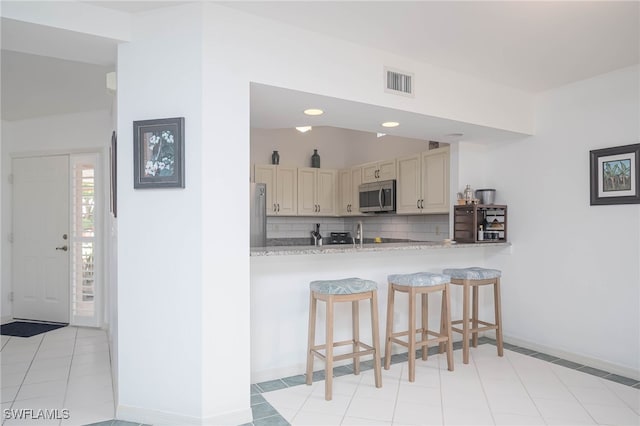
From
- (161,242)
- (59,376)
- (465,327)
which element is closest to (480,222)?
(465,327)

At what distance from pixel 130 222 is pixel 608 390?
3.49 metres

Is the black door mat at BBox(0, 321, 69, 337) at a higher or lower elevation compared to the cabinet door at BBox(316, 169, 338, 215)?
lower

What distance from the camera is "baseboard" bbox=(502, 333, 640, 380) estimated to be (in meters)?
3.31

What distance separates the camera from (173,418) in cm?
243

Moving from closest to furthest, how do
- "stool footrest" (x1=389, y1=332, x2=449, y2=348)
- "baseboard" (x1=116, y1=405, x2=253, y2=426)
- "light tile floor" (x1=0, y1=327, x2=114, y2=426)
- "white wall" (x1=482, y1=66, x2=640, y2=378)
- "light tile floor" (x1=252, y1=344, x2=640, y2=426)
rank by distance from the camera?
"baseboard" (x1=116, y1=405, x2=253, y2=426) → "light tile floor" (x1=252, y1=344, x2=640, y2=426) → "light tile floor" (x1=0, y1=327, x2=114, y2=426) → "stool footrest" (x1=389, y1=332, x2=449, y2=348) → "white wall" (x1=482, y1=66, x2=640, y2=378)

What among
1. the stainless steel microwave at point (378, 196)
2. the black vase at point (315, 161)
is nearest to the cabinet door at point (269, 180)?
the black vase at point (315, 161)

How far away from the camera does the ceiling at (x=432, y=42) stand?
245cm

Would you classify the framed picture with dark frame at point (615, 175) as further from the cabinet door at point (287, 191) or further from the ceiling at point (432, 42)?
the cabinet door at point (287, 191)

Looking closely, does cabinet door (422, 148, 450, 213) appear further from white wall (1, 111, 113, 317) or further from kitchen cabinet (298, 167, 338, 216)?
white wall (1, 111, 113, 317)

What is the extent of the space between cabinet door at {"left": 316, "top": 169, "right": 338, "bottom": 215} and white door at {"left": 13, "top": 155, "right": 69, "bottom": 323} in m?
3.39

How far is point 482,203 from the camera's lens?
438 centimetres

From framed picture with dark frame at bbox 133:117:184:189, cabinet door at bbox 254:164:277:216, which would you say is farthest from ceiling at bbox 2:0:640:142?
cabinet door at bbox 254:164:277:216

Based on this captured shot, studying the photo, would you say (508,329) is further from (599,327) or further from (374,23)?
(374,23)

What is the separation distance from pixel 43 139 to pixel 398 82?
14.9 ft
